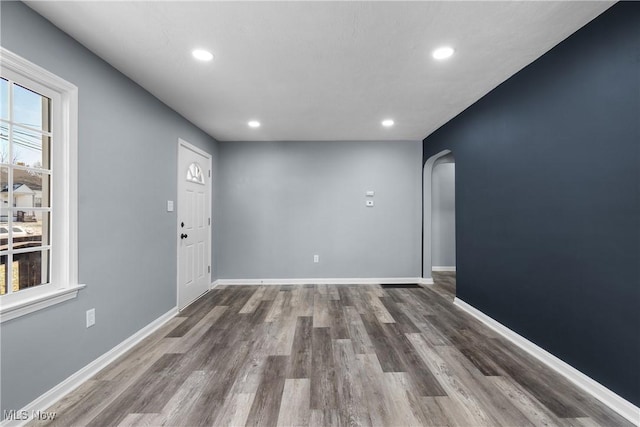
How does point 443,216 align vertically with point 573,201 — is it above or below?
below

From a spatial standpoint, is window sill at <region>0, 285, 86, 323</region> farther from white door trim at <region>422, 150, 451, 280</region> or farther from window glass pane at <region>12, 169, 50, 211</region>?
white door trim at <region>422, 150, 451, 280</region>

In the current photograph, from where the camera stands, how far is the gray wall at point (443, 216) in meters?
5.41

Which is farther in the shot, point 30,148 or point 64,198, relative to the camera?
point 64,198

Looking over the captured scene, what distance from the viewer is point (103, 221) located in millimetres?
2043

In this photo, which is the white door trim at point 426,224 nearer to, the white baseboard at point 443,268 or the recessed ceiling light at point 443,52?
the white baseboard at point 443,268

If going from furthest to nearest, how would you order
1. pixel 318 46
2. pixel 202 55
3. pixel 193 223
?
pixel 193 223
pixel 202 55
pixel 318 46

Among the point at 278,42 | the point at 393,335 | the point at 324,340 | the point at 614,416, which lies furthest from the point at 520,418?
the point at 278,42

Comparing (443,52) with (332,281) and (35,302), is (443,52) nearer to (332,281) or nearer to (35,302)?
(35,302)

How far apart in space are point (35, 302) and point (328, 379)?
73.3 inches

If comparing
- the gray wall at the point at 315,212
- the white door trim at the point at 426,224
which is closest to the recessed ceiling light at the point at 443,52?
the gray wall at the point at 315,212

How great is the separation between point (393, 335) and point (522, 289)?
47.5 inches

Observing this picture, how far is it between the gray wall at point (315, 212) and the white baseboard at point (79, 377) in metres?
1.94

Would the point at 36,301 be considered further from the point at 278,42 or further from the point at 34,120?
the point at 278,42

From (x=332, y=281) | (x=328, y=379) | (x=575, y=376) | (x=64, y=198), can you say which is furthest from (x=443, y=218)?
(x=64, y=198)
